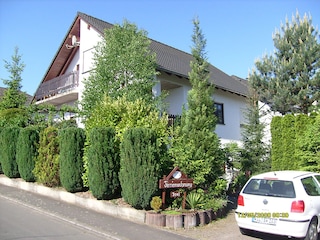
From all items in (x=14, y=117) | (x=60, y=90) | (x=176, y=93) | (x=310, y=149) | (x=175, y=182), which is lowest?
(x=175, y=182)

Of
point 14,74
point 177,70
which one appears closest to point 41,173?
point 177,70

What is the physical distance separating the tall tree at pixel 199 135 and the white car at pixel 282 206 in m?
2.34

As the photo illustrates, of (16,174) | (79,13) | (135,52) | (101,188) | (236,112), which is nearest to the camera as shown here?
(101,188)

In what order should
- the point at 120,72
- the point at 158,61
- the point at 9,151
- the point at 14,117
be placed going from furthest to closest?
the point at 158,61, the point at 14,117, the point at 120,72, the point at 9,151

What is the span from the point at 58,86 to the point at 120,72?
8.63m

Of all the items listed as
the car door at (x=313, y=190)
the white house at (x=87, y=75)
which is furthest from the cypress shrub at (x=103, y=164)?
the white house at (x=87, y=75)

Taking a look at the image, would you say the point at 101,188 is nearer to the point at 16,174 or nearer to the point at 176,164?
the point at 176,164

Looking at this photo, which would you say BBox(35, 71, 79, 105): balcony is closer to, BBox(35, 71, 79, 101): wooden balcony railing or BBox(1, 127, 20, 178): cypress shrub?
BBox(35, 71, 79, 101): wooden balcony railing

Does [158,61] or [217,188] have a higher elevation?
[158,61]

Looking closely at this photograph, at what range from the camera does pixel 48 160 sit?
11.5 meters

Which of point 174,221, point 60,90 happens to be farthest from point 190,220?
point 60,90

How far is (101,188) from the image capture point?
9383 mm

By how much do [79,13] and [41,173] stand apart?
1192 cm

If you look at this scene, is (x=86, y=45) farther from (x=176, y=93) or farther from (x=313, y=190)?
(x=313, y=190)
